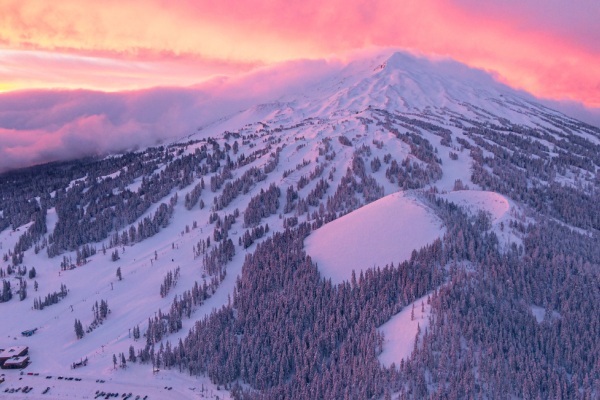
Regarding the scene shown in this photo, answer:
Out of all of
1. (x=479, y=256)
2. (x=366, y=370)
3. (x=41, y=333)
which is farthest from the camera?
(x=41, y=333)

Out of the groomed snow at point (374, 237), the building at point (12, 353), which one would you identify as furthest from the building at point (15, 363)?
the groomed snow at point (374, 237)

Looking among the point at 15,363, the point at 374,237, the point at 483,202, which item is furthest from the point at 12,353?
the point at 483,202

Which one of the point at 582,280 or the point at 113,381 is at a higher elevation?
the point at 582,280

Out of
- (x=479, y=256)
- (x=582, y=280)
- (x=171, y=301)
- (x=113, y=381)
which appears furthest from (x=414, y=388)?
(x=171, y=301)

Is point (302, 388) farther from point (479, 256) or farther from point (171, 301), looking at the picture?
point (171, 301)

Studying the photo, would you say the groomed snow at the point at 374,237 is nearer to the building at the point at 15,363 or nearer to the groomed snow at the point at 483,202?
the groomed snow at the point at 483,202

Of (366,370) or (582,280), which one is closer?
(366,370)

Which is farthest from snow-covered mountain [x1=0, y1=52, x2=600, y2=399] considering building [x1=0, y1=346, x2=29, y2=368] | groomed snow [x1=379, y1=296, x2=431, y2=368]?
building [x1=0, y1=346, x2=29, y2=368]

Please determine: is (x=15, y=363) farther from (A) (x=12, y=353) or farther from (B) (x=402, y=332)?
(B) (x=402, y=332)
